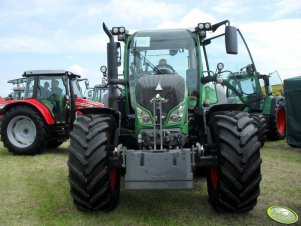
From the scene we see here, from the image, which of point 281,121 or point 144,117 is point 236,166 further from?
point 281,121

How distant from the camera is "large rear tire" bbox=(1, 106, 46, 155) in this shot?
9.02 m

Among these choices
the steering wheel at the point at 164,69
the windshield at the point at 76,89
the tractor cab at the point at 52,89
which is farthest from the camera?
the windshield at the point at 76,89

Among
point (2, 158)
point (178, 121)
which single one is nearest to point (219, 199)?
point (178, 121)

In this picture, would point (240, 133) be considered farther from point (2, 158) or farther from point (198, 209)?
point (2, 158)

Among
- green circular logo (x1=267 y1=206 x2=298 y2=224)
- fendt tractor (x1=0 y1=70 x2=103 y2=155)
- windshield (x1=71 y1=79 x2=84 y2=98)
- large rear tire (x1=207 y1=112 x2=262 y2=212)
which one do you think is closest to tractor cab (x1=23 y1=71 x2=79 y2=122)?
fendt tractor (x1=0 y1=70 x2=103 y2=155)

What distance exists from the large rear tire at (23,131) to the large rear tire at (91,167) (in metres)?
5.04

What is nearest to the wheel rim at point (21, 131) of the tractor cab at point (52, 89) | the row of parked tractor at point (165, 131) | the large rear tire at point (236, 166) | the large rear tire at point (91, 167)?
the tractor cab at point (52, 89)

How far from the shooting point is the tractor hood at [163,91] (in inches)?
174

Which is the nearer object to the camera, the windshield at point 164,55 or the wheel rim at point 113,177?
the wheel rim at point 113,177

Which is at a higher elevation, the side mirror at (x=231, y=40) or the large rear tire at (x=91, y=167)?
the side mirror at (x=231, y=40)

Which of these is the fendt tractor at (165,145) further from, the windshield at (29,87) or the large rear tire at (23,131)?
the windshield at (29,87)

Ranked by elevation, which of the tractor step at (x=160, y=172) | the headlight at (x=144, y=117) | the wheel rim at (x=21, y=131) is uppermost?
the headlight at (x=144, y=117)

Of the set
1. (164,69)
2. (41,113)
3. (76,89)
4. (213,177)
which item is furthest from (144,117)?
(76,89)

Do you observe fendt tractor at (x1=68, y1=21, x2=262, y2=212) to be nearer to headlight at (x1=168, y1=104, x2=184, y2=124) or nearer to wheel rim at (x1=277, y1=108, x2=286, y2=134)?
headlight at (x1=168, y1=104, x2=184, y2=124)
